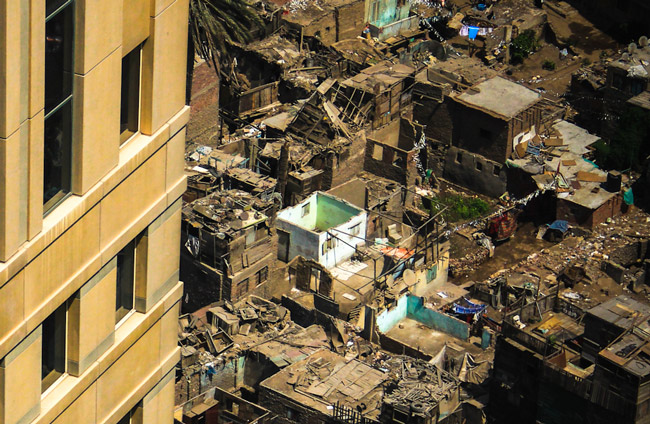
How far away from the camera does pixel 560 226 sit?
4612 cm

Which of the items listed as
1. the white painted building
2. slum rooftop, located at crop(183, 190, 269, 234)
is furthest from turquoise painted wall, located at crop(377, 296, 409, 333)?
slum rooftop, located at crop(183, 190, 269, 234)

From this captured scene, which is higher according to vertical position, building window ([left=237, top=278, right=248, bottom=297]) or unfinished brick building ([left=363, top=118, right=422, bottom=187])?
unfinished brick building ([left=363, top=118, right=422, bottom=187])

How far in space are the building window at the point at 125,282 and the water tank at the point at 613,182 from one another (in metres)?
39.1

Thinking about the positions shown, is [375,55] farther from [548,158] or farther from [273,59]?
[548,158]

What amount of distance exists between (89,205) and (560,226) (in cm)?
3870

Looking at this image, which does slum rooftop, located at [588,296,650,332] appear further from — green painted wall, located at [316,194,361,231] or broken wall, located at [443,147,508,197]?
broken wall, located at [443,147,508,197]

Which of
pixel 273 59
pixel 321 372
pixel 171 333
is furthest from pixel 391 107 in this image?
pixel 171 333

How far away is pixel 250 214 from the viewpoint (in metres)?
38.0

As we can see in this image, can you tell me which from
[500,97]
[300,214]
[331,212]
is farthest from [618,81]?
[300,214]

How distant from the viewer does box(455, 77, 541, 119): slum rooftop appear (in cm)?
4791

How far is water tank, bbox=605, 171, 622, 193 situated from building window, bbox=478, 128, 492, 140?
15.1 ft

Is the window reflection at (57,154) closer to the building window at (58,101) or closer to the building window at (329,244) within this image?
the building window at (58,101)

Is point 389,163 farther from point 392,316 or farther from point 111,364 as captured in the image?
point 111,364

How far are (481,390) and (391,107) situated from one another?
14299 mm
